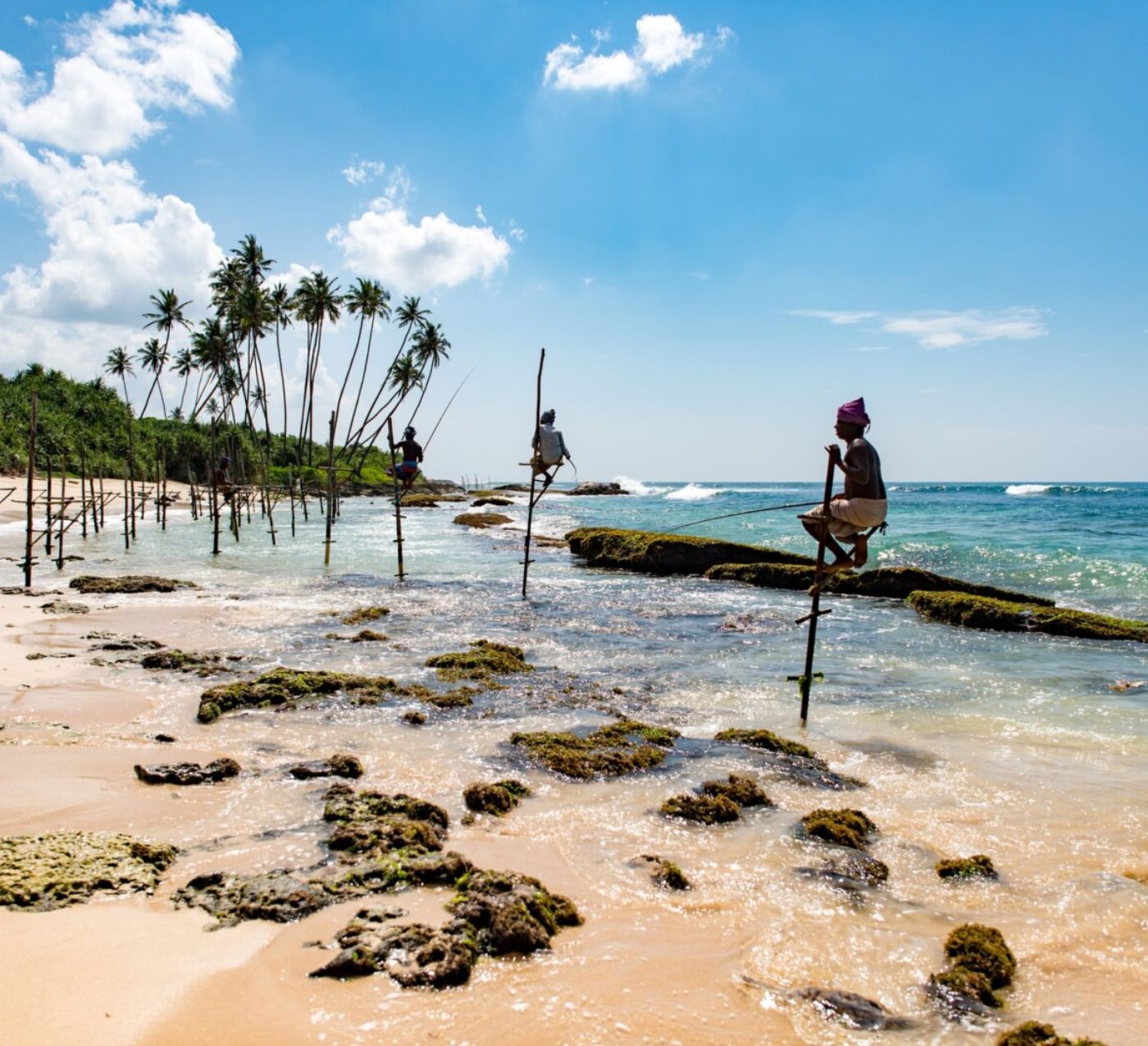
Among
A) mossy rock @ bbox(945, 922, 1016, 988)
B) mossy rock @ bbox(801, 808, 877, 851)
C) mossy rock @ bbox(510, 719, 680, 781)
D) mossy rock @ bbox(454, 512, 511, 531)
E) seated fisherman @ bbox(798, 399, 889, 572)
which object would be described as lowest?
mossy rock @ bbox(510, 719, 680, 781)

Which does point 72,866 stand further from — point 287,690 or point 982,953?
point 982,953

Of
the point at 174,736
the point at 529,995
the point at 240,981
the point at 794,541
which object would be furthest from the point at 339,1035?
the point at 794,541

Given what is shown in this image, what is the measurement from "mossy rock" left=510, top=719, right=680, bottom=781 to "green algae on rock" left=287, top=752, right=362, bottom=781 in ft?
5.17

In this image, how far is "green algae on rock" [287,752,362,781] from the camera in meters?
5.95

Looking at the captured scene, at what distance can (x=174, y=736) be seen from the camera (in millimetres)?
6805

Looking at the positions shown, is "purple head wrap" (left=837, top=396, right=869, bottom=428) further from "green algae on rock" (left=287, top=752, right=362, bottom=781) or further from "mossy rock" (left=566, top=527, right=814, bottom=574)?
"mossy rock" (left=566, top=527, right=814, bottom=574)

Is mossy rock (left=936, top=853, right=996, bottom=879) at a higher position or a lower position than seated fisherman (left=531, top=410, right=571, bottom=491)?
lower

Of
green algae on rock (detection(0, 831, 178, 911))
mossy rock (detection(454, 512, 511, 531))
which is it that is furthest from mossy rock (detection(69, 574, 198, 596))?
mossy rock (detection(454, 512, 511, 531))

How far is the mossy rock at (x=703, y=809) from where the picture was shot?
5.51m

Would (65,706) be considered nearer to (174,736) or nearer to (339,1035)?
(174,736)

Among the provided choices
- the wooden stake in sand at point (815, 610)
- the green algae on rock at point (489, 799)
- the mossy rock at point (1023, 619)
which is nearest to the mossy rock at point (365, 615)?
the wooden stake in sand at point (815, 610)

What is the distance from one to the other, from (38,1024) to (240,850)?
1.69 meters

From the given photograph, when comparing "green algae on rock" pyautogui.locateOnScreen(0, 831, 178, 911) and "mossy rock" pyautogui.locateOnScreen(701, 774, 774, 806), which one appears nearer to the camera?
"green algae on rock" pyautogui.locateOnScreen(0, 831, 178, 911)

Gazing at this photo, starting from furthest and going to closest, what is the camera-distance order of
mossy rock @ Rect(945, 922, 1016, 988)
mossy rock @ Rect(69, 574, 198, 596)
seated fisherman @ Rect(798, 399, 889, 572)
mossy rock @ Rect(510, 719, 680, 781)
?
1. mossy rock @ Rect(69, 574, 198, 596)
2. seated fisherman @ Rect(798, 399, 889, 572)
3. mossy rock @ Rect(510, 719, 680, 781)
4. mossy rock @ Rect(945, 922, 1016, 988)
